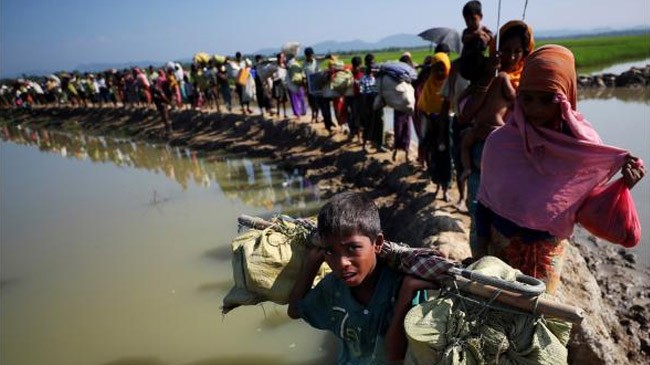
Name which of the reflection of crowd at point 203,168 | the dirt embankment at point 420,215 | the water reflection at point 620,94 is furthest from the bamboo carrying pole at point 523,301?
the water reflection at point 620,94

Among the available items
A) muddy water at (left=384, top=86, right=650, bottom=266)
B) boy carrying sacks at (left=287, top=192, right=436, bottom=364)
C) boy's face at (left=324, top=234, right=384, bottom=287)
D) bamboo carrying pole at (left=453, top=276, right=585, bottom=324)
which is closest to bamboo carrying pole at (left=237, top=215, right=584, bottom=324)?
bamboo carrying pole at (left=453, top=276, right=585, bottom=324)

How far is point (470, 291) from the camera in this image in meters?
1.09

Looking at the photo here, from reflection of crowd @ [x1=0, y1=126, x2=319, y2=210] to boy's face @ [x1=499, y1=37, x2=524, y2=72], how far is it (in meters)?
4.07

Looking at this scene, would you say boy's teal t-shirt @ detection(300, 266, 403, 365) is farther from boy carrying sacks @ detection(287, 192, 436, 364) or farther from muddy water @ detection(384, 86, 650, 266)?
muddy water @ detection(384, 86, 650, 266)

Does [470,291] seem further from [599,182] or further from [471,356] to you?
[599,182]

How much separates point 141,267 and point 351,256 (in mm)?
4436

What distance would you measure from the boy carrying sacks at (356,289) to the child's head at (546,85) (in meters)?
0.78

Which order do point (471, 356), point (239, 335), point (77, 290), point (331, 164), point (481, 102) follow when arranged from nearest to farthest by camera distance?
point (471, 356) < point (481, 102) < point (239, 335) < point (77, 290) < point (331, 164)

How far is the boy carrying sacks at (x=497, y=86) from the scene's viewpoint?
2.53 metres

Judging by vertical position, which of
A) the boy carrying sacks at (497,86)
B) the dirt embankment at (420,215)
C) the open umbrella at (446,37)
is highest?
the open umbrella at (446,37)

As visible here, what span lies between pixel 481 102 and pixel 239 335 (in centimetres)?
265

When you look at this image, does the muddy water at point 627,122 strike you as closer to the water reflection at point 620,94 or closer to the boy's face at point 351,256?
the water reflection at point 620,94

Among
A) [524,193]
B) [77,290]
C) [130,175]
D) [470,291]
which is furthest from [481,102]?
[130,175]

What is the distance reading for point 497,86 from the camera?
2609 millimetres
